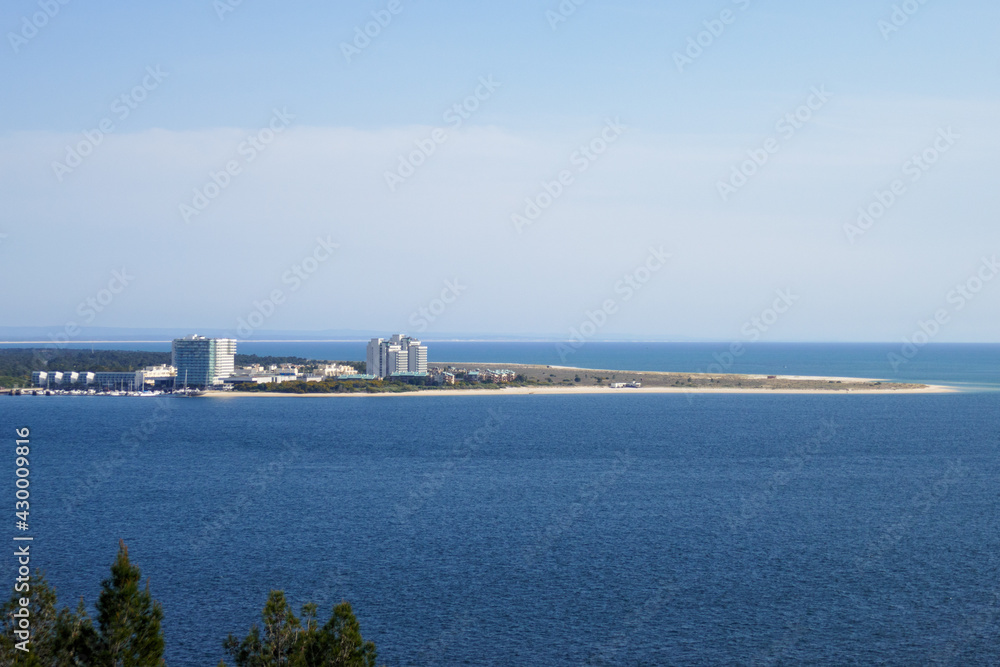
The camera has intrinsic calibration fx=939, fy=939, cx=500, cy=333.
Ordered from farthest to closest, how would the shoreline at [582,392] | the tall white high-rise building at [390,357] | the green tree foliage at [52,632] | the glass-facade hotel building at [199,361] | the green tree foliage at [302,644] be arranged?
1. the tall white high-rise building at [390,357]
2. the glass-facade hotel building at [199,361]
3. the shoreline at [582,392]
4. the green tree foliage at [302,644]
5. the green tree foliage at [52,632]

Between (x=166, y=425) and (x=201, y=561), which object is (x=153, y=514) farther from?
(x=166, y=425)

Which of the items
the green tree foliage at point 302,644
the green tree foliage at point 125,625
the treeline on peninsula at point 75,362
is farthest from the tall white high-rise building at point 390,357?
the green tree foliage at point 125,625

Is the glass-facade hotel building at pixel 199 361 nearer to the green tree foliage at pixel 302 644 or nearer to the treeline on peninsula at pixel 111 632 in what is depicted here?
the green tree foliage at pixel 302 644

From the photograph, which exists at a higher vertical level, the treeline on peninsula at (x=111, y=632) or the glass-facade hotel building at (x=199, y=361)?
the glass-facade hotel building at (x=199, y=361)

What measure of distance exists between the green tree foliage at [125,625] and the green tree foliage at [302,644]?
2.00 meters

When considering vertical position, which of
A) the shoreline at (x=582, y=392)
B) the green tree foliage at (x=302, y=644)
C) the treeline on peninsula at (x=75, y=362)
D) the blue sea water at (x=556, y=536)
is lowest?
the blue sea water at (x=556, y=536)

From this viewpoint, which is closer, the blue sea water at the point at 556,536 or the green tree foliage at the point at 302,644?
the green tree foliage at the point at 302,644

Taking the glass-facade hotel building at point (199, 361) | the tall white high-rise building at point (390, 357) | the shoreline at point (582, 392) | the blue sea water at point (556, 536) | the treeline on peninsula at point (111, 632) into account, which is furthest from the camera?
the tall white high-rise building at point (390, 357)

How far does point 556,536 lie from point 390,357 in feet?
355

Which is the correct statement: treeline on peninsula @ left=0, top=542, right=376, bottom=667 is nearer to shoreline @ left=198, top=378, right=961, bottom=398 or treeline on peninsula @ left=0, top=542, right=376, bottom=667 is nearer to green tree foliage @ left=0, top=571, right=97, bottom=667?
green tree foliage @ left=0, top=571, right=97, bottom=667

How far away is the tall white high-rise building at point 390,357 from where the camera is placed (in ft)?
463

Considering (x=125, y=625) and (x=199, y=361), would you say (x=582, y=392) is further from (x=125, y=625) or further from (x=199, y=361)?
(x=125, y=625)

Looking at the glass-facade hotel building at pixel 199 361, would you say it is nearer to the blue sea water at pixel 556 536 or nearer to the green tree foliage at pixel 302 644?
the blue sea water at pixel 556 536

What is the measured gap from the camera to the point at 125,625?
16.7 meters
